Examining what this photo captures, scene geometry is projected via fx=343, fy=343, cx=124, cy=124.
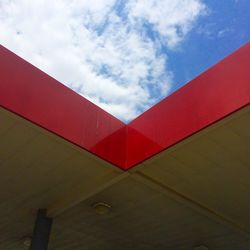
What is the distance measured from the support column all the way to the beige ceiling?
18cm

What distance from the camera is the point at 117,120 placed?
641 centimetres

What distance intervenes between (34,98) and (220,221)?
5375mm

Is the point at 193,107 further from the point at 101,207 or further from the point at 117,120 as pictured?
the point at 101,207

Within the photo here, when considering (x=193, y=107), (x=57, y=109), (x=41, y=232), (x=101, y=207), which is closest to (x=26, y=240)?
(x=41, y=232)

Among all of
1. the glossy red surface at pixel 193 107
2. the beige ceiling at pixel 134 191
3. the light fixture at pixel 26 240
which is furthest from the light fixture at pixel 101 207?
the light fixture at pixel 26 240

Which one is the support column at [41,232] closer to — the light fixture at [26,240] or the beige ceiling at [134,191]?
the beige ceiling at [134,191]

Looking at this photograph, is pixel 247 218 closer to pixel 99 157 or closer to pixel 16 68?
pixel 99 157

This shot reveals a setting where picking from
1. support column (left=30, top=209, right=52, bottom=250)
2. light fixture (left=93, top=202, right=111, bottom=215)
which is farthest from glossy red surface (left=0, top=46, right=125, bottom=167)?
support column (left=30, top=209, right=52, bottom=250)

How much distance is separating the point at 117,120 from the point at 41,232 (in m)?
3.07

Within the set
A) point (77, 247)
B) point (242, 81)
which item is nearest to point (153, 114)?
point (242, 81)

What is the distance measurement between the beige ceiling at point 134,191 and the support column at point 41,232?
183 millimetres

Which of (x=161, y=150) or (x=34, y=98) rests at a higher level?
(x=34, y=98)

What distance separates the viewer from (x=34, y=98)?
5254 mm

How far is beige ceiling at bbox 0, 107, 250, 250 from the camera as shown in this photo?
221 inches
